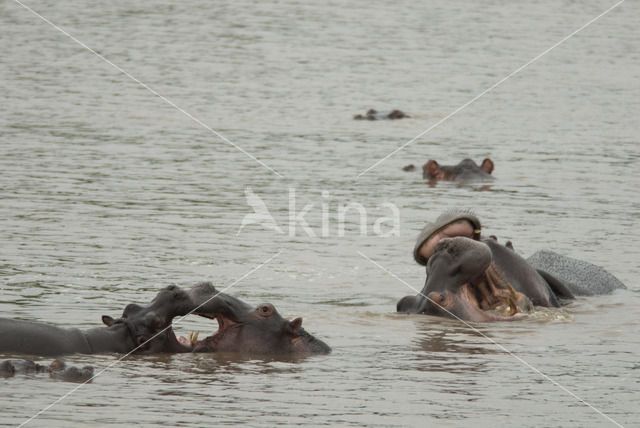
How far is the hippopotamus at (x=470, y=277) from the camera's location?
821 cm

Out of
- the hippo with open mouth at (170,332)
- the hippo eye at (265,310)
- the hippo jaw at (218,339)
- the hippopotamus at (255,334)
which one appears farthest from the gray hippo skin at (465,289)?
the hippo jaw at (218,339)

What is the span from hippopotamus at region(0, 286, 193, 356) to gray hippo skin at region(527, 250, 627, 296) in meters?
3.47

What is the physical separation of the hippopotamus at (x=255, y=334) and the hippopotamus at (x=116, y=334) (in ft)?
0.77

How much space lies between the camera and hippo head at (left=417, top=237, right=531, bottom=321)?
819 cm

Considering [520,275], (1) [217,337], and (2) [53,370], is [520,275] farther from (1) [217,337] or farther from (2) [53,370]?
(2) [53,370]

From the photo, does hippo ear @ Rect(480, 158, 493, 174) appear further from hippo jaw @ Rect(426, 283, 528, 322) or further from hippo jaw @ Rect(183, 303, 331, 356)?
hippo jaw @ Rect(183, 303, 331, 356)

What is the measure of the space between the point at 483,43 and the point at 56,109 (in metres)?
14.2

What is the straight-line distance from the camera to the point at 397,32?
33.0 m

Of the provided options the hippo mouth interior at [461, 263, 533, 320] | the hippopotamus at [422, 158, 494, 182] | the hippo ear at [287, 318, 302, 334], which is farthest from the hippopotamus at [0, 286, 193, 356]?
the hippopotamus at [422, 158, 494, 182]

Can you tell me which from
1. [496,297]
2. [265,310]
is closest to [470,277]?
[496,297]

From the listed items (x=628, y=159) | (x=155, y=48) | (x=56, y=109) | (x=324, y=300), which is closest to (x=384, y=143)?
(x=628, y=159)

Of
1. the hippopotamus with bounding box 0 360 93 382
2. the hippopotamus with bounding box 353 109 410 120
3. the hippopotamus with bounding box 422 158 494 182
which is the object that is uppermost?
the hippopotamus with bounding box 353 109 410 120

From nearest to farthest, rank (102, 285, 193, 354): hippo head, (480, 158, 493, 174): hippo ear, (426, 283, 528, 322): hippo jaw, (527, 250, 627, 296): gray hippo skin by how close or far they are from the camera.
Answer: (102, 285, 193, 354): hippo head, (426, 283, 528, 322): hippo jaw, (527, 250, 627, 296): gray hippo skin, (480, 158, 493, 174): hippo ear

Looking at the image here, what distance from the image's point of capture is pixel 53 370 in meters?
6.66
